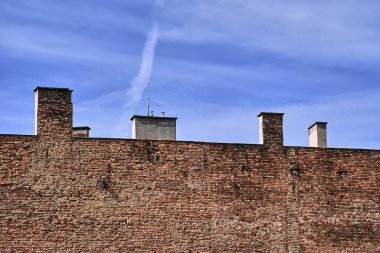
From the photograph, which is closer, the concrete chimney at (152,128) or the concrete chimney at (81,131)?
the concrete chimney at (152,128)

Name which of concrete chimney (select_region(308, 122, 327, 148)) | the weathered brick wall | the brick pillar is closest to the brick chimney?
the weathered brick wall

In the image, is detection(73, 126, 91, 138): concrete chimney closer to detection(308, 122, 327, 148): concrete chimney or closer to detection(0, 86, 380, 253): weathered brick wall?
detection(0, 86, 380, 253): weathered brick wall

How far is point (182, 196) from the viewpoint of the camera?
22266mm

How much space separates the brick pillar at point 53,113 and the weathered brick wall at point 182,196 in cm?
8

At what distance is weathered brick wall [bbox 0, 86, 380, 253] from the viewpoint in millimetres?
21203

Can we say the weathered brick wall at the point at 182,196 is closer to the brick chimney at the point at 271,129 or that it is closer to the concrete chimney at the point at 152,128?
the brick chimney at the point at 271,129

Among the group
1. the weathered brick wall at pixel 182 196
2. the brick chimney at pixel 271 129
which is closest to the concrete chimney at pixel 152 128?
the weathered brick wall at pixel 182 196

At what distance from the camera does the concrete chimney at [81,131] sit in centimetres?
2341

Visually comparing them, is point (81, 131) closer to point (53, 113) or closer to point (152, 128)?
point (53, 113)

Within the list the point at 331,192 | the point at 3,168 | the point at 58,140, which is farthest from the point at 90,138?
the point at 331,192

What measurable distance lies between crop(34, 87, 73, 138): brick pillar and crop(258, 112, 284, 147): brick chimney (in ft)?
18.2

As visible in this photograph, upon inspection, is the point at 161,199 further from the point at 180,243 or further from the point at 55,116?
the point at 55,116

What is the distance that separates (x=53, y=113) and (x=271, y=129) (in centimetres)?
627

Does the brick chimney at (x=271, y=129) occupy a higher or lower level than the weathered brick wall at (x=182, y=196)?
higher
